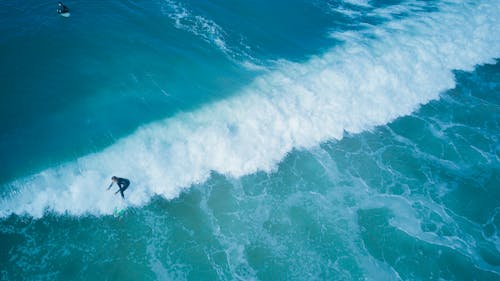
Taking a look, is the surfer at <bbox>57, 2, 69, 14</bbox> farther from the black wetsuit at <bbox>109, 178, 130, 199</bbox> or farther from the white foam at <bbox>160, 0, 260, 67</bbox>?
the black wetsuit at <bbox>109, 178, 130, 199</bbox>

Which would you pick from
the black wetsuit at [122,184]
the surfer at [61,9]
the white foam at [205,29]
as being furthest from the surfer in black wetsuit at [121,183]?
the surfer at [61,9]

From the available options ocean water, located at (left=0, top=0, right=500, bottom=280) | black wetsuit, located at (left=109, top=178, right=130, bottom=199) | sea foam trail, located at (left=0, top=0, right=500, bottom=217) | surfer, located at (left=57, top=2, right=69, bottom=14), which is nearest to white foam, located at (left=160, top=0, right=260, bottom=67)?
ocean water, located at (left=0, top=0, right=500, bottom=280)

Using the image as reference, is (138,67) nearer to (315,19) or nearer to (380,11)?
(315,19)

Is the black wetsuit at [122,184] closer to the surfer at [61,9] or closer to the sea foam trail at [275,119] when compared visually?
the sea foam trail at [275,119]

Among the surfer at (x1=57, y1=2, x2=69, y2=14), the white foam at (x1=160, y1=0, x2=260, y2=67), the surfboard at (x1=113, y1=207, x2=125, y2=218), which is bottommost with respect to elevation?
the surfboard at (x1=113, y1=207, x2=125, y2=218)

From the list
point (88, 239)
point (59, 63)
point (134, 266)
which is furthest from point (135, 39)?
point (134, 266)
